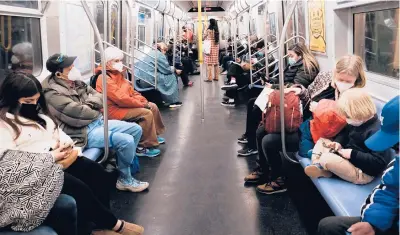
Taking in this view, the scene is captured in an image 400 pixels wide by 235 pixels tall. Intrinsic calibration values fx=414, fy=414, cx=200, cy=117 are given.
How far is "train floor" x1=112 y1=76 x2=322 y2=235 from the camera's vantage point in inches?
117

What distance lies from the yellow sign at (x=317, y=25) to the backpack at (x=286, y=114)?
1.19 metres

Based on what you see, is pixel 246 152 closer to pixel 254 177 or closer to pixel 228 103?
pixel 254 177

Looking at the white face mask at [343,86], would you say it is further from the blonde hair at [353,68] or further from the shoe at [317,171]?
the shoe at [317,171]

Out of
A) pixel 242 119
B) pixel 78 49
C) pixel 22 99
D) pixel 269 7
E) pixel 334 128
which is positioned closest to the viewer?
pixel 22 99

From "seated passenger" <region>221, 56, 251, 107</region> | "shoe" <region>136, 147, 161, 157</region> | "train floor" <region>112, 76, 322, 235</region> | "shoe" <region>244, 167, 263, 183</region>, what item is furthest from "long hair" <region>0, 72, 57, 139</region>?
"seated passenger" <region>221, 56, 251, 107</region>

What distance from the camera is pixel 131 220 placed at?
3102 mm

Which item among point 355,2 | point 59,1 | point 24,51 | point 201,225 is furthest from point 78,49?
point 355,2

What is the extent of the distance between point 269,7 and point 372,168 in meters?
6.29

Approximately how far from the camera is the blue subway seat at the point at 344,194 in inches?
88.2

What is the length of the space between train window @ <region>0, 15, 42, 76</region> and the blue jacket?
8.91ft

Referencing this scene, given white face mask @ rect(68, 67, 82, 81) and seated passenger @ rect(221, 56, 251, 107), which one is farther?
seated passenger @ rect(221, 56, 251, 107)

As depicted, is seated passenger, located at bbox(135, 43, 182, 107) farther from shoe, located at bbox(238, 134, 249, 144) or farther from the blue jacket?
the blue jacket

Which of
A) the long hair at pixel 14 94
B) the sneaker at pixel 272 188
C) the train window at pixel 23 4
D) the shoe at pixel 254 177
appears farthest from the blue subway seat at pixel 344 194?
the train window at pixel 23 4

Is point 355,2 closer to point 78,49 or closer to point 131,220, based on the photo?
point 131,220
